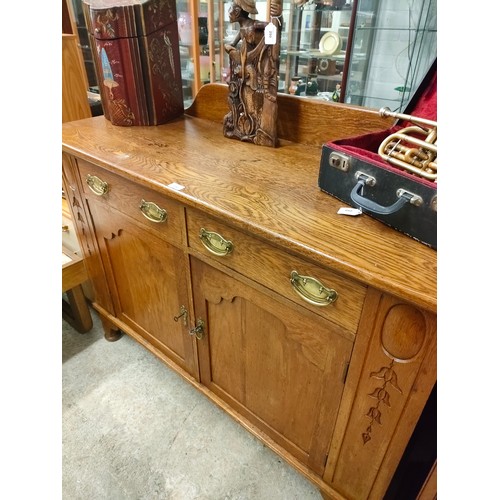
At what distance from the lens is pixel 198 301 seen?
0.90 metres

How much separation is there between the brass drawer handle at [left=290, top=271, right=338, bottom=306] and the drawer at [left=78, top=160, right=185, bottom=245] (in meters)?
0.31

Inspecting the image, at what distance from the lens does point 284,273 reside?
64cm

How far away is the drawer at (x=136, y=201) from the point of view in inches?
31.3

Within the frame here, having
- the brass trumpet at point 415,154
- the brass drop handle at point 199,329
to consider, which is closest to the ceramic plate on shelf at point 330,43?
the brass trumpet at point 415,154

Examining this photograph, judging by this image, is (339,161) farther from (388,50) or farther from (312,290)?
(388,50)

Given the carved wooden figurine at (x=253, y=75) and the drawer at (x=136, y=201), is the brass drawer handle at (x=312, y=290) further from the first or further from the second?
the carved wooden figurine at (x=253, y=75)

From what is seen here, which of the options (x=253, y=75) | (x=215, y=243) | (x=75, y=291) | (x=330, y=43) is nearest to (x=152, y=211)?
(x=215, y=243)

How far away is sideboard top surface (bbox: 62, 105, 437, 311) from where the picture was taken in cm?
50

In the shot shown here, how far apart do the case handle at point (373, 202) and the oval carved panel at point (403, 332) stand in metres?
0.15

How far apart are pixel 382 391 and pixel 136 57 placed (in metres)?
1.04

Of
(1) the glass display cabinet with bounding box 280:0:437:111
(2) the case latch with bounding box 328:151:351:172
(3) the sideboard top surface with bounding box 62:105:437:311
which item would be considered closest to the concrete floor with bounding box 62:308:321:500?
(3) the sideboard top surface with bounding box 62:105:437:311

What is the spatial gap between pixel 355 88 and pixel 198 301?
5.58 ft

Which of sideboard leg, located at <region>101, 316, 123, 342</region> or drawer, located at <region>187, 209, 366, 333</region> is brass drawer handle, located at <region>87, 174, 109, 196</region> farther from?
sideboard leg, located at <region>101, 316, 123, 342</region>

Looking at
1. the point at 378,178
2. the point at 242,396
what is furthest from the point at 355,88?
the point at 242,396
